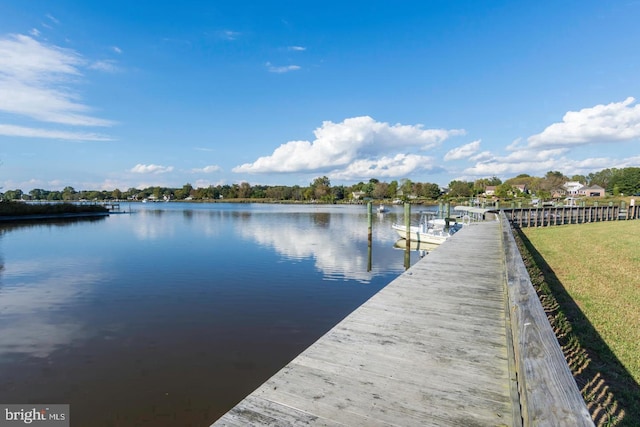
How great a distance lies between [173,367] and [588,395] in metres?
6.39

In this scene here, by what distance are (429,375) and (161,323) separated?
7234 mm

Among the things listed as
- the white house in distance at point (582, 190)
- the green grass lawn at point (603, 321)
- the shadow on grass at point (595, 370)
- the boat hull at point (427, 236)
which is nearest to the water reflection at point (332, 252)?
the boat hull at point (427, 236)

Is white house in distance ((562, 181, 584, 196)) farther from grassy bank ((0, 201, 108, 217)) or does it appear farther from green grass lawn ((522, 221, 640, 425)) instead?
grassy bank ((0, 201, 108, 217))

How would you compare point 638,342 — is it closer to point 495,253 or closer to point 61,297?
point 495,253

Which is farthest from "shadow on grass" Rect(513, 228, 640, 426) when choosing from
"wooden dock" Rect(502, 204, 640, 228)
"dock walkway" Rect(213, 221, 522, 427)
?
"wooden dock" Rect(502, 204, 640, 228)

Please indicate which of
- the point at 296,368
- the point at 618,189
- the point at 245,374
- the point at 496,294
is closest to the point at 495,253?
the point at 496,294

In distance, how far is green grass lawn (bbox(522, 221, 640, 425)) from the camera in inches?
159

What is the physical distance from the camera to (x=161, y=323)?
324 inches

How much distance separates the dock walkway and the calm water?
8.24ft

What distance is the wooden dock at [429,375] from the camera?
1.93 metres

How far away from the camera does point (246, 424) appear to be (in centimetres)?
247

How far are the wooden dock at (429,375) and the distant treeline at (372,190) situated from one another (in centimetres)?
9243

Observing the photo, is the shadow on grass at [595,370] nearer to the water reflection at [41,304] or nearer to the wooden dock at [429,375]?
the wooden dock at [429,375]

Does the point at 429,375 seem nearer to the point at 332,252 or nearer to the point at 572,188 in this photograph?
the point at 332,252
